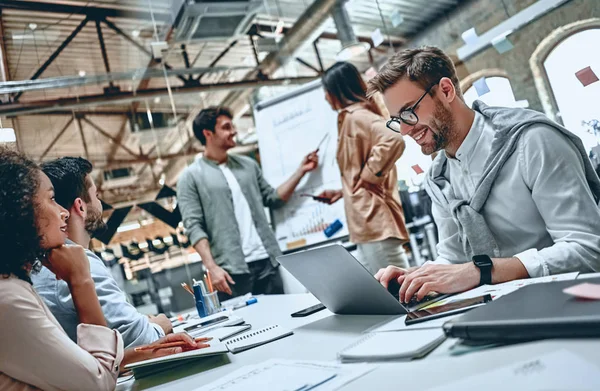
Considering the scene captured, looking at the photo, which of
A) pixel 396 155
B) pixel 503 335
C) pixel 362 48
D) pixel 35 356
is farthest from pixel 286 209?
pixel 503 335

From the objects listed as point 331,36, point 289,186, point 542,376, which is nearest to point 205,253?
point 289,186

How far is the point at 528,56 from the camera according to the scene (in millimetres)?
2562

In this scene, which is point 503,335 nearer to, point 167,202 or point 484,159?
point 484,159

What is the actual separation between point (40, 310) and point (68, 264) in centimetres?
22

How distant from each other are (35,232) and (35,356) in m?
0.32

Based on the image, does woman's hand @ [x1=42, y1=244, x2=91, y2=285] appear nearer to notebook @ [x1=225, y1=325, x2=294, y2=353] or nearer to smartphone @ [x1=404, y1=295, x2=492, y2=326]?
notebook @ [x1=225, y1=325, x2=294, y2=353]

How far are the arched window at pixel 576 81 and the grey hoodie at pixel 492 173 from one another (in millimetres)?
1092

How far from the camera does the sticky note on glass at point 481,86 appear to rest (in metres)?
2.68

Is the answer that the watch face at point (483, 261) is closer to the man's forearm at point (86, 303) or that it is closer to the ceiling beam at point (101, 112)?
the man's forearm at point (86, 303)

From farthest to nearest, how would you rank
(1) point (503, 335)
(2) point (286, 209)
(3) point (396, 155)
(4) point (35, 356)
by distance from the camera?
(2) point (286, 209) < (3) point (396, 155) < (4) point (35, 356) < (1) point (503, 335)

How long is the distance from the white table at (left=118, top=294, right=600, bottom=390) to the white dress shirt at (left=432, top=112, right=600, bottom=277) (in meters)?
0.50

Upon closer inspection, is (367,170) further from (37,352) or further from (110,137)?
(110,137)

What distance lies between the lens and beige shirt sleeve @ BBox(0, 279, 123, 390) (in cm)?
88

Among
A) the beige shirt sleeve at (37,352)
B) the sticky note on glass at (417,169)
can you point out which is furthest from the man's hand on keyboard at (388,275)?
the sticky note on glass at (417,169)
